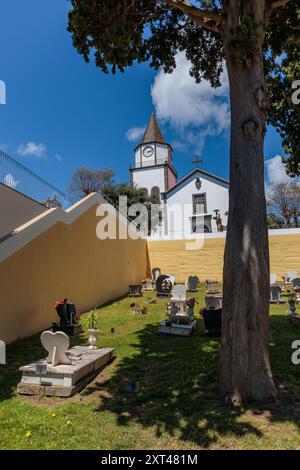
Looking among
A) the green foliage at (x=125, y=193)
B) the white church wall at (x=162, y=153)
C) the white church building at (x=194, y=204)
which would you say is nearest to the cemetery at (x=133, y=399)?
the green foliage at (x=125, y=193)

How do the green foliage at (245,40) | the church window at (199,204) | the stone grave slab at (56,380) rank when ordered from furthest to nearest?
the church window at (199,204) → the stone grave slab at (56,380) → the green foliage at (245,40)

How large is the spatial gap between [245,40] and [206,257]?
1718cm

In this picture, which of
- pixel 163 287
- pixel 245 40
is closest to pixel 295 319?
pixel 163 287

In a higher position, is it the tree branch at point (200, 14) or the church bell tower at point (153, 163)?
the church bell tower at point (153, 163)

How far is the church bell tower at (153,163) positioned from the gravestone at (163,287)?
2923 centimetres

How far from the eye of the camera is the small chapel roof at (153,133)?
168ft

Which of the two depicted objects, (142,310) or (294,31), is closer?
(294,31)

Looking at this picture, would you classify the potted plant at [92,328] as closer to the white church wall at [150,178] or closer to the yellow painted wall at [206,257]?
the yellow painted wall at [206,257]

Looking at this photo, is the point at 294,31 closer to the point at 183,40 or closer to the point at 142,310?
the point at 183,40

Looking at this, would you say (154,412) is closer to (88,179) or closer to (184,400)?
(184,400)

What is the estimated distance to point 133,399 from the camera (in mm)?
5188

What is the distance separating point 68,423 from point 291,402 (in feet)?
10.7

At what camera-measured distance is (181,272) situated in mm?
21875
